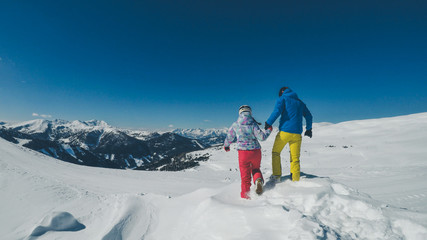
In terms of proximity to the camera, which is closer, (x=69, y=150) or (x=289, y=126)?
(x=289, y=126)

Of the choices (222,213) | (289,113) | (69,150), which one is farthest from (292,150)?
(69,150)

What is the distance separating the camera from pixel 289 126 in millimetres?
4523

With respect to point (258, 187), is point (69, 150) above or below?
below

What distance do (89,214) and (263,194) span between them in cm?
460

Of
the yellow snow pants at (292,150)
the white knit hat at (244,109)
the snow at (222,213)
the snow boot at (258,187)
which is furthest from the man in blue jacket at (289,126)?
the snow boot at (258,187)

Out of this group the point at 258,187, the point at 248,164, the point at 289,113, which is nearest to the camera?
the point at 258,187

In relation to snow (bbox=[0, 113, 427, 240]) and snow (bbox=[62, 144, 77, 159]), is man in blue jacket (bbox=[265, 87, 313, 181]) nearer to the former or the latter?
snow (bbox=[0, 113, 427, 240])

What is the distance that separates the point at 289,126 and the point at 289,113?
36cm

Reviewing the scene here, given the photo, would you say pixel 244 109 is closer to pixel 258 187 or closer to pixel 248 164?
pixel 248 164

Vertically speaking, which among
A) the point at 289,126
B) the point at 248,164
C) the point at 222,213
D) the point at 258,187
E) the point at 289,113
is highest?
the point at 289,113

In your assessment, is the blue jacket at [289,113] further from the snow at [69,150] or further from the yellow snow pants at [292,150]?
the snow at [69,150]

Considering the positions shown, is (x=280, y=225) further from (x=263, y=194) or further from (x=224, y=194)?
(x=224, y=194)

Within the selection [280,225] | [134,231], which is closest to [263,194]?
[280,225]

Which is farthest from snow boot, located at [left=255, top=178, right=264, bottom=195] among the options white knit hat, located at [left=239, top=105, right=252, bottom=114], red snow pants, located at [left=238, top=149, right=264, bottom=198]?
white knit hat, located at [left=239, top=105, right=252, bottom=114]
